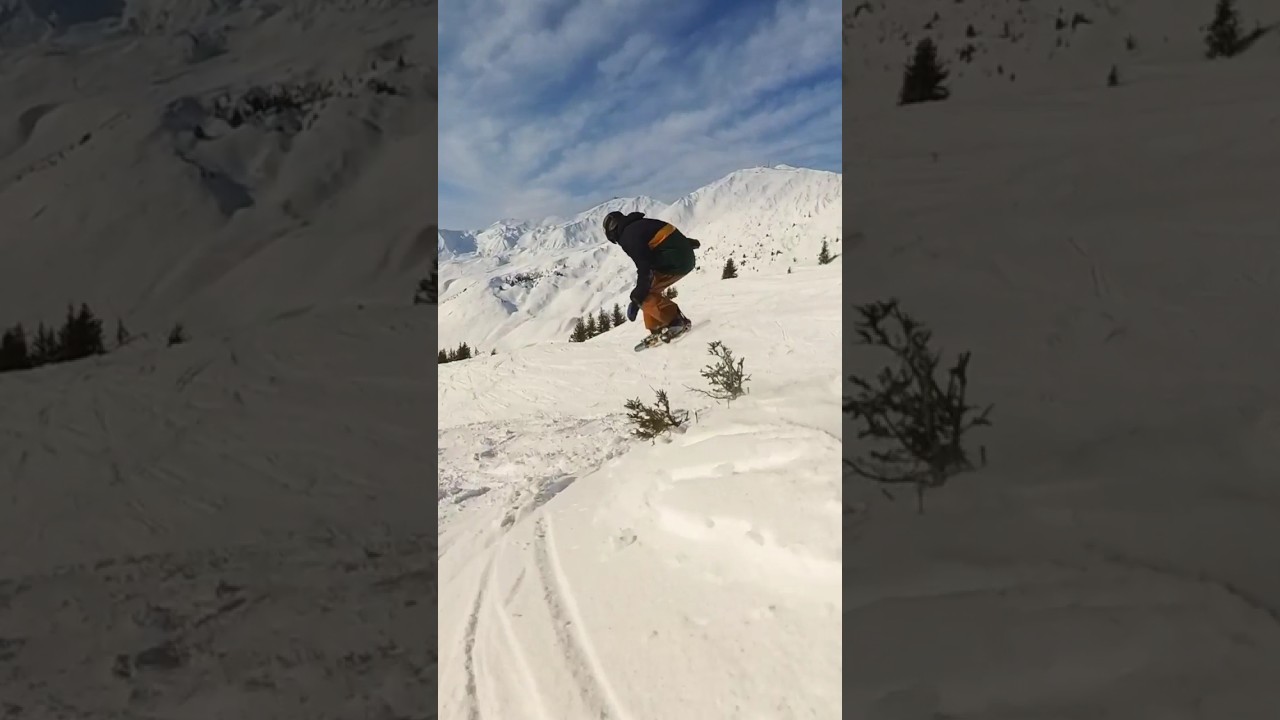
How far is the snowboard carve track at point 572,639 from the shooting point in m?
1.27

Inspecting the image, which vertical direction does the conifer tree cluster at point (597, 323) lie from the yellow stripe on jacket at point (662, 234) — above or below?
below

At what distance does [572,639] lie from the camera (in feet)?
4.82

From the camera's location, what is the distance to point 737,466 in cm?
207

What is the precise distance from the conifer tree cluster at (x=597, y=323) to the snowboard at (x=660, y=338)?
166 centimetres
